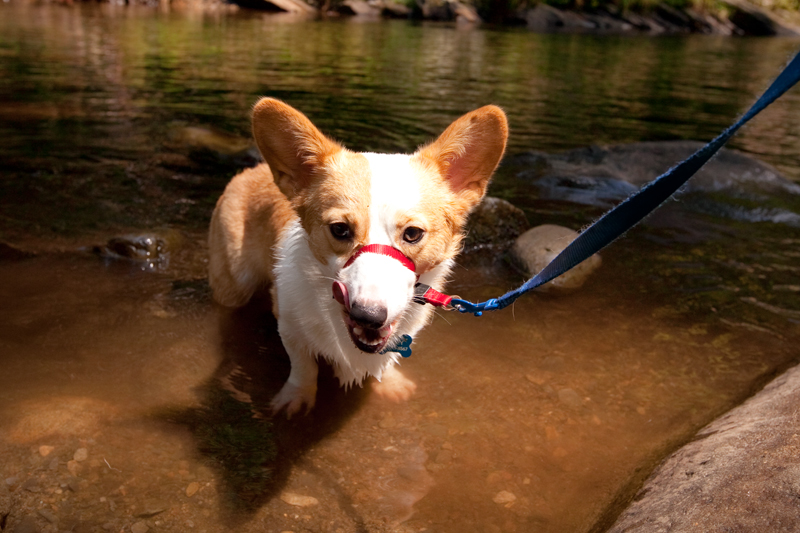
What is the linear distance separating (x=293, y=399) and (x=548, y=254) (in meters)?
2.33

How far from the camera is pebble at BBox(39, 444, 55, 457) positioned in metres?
2.38

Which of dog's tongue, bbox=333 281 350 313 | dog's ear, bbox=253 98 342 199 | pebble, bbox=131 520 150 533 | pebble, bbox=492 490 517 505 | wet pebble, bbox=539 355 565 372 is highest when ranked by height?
dog's ear, bbox=253 98 342 199

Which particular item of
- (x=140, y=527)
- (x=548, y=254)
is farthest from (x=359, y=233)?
(x=548, y=254)

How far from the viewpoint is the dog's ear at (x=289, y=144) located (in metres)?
2.38

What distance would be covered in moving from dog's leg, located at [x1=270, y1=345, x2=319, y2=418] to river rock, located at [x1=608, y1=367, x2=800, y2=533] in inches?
59.8

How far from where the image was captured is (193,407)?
2848 mm

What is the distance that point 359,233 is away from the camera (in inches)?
86.0

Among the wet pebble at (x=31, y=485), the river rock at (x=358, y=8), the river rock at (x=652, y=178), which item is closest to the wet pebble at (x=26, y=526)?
the wet pebble at (x=31, y=485)

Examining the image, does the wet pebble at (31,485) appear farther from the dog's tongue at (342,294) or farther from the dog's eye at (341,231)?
the dog's eye at (341,231)

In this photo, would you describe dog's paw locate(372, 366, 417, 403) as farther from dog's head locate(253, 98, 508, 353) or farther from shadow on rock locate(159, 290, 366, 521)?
dog's head locate(253, 98, 508, 353)

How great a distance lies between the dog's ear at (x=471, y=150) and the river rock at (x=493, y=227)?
7.73ft

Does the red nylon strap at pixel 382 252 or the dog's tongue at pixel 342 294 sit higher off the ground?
the red nylon strap at pixel 382 252

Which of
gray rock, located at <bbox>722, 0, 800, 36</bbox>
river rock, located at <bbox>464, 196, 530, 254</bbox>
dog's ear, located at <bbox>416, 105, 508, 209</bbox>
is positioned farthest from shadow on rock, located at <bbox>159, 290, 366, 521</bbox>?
gray rock, located at <bbox>722, 0, 800, 36</bbox>

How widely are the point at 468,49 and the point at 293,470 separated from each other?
17812mm
